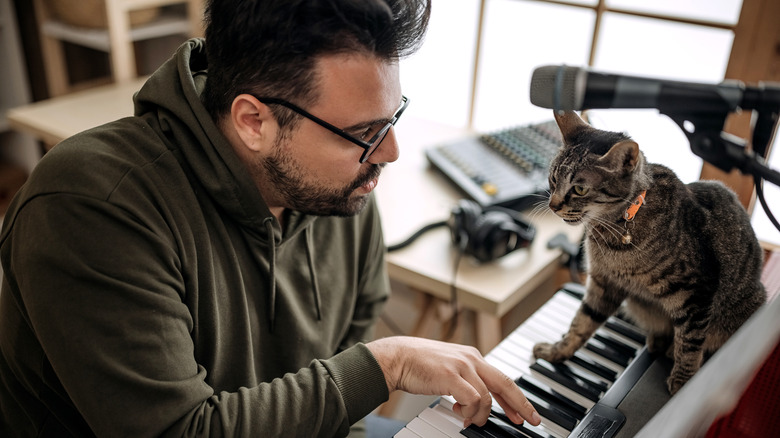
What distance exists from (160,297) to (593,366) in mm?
624

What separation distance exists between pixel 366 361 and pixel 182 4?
6.33 feet

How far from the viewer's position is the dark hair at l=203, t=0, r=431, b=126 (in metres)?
0.85

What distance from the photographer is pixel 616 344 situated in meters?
1.03

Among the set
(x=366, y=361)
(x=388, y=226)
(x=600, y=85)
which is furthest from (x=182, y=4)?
(x=600, y=85)

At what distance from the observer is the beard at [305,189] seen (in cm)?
96

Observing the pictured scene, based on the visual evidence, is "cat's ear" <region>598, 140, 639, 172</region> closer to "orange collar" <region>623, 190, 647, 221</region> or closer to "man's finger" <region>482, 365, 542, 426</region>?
"orange collar" <region>623, 190, 647, 221</region>

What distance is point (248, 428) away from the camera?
0.82 meters

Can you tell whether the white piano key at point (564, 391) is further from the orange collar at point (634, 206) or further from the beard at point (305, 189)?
the beard at point (305, 189)

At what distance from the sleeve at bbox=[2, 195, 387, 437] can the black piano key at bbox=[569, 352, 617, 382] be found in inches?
16.7

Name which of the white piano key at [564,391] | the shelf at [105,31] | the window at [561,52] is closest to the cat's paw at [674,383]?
the white piano key at [564,391]

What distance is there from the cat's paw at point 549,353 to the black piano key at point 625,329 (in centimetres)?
12

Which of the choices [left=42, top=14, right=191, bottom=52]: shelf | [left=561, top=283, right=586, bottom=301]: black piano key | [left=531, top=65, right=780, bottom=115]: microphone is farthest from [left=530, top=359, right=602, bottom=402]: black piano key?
[left=42, top=14, right=191, bottom=52]: shelf

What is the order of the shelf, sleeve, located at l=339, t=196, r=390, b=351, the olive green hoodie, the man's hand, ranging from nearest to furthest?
the olive green hoodie → the man's hand → sleeve, located at l=339, t=196, r=390, b=351 → the shelf

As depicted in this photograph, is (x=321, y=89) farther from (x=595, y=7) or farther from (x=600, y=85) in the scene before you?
(x=595, y=7)
